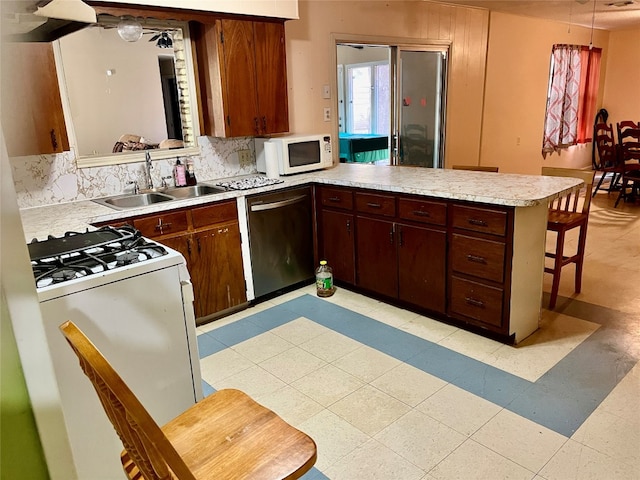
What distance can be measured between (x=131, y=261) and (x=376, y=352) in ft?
5.32

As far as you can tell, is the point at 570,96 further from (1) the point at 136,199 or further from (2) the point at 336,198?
(1) the point at 136,199

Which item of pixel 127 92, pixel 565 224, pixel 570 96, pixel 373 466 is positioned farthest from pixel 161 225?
pixel 570 96

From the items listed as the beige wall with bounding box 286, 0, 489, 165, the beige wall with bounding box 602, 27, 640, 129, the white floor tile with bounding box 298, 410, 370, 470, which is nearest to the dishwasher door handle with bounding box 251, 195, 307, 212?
the beige wall with bounding box 286, 0, 489, 165

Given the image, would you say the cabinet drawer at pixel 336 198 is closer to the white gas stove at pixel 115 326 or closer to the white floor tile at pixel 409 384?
the white floor tile at pixel 409 384

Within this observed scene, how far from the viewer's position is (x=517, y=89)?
6.43 meters

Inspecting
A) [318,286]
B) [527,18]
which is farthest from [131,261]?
[527,18]

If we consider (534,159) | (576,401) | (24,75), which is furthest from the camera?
(534,159)

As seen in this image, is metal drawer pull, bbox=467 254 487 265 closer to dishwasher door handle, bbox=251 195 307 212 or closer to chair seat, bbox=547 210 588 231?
chair seat, bbox=547 210 588 231

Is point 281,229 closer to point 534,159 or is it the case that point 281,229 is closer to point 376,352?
point 376,352

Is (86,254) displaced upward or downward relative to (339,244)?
upward

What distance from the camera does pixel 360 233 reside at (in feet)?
11.3

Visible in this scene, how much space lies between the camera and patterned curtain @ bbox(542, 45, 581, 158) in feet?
23.4

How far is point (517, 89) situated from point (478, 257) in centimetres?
461

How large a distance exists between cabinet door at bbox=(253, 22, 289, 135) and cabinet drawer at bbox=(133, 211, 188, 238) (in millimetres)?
1063
